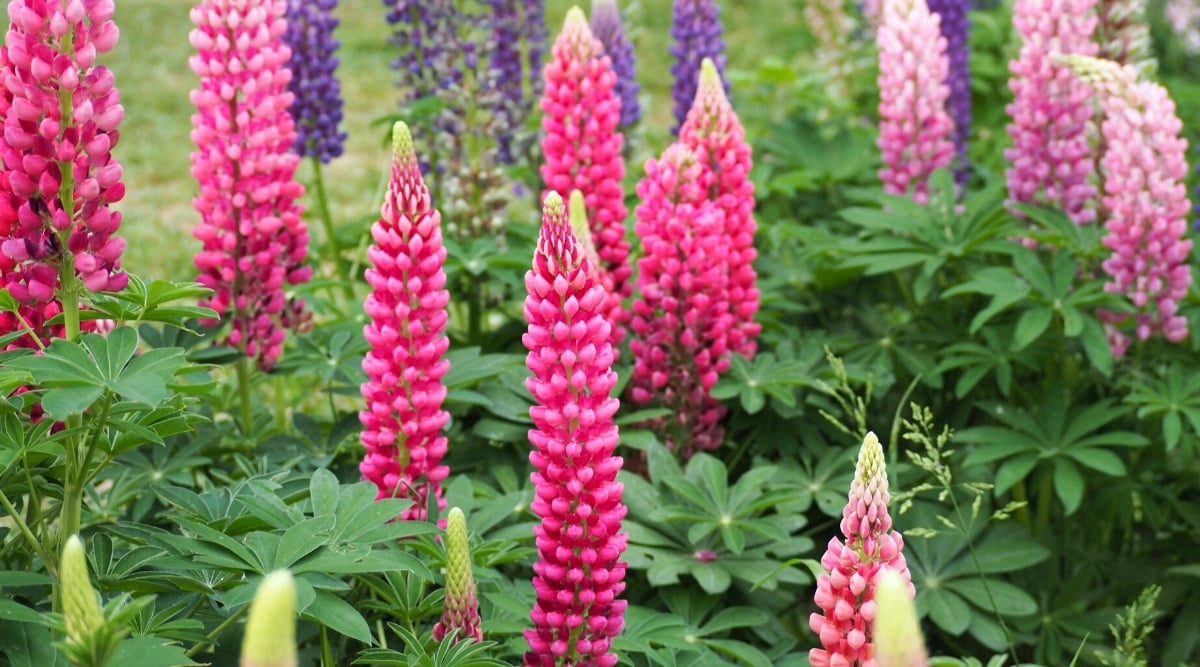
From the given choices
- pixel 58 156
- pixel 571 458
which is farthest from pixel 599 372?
pixel 58 156

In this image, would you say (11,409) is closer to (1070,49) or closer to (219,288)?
(219,288)

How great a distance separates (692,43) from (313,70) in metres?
1.17

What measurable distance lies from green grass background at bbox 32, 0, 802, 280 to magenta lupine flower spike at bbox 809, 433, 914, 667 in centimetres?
312

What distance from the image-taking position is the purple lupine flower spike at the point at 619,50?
165 inches

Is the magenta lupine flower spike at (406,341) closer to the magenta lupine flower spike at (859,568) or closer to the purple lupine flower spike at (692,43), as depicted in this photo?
the magenta lupine flower spike at (859,568)

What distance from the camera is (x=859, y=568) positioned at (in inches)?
74.0

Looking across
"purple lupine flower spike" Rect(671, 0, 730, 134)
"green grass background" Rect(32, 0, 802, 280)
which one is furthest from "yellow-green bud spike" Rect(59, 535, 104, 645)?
"green grass background" Rect(32, 0, 802, 280)

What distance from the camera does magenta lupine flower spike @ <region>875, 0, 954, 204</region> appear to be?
12.4ft

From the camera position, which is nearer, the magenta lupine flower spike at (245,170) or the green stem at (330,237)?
the magenta lupine flower spike at (245,170)

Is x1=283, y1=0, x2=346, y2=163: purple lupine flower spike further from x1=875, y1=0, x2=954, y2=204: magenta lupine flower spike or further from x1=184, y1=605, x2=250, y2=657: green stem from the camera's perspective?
x1=184, y1=605, x2=250, y2=657: green stem

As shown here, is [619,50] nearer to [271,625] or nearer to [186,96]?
[271,625]

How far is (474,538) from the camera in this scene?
2.58 meters

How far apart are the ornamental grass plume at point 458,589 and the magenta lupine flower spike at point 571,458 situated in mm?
157

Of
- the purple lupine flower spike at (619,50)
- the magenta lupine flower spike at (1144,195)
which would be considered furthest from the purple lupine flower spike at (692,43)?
the magenta lupine flower spike at (1144,195)
